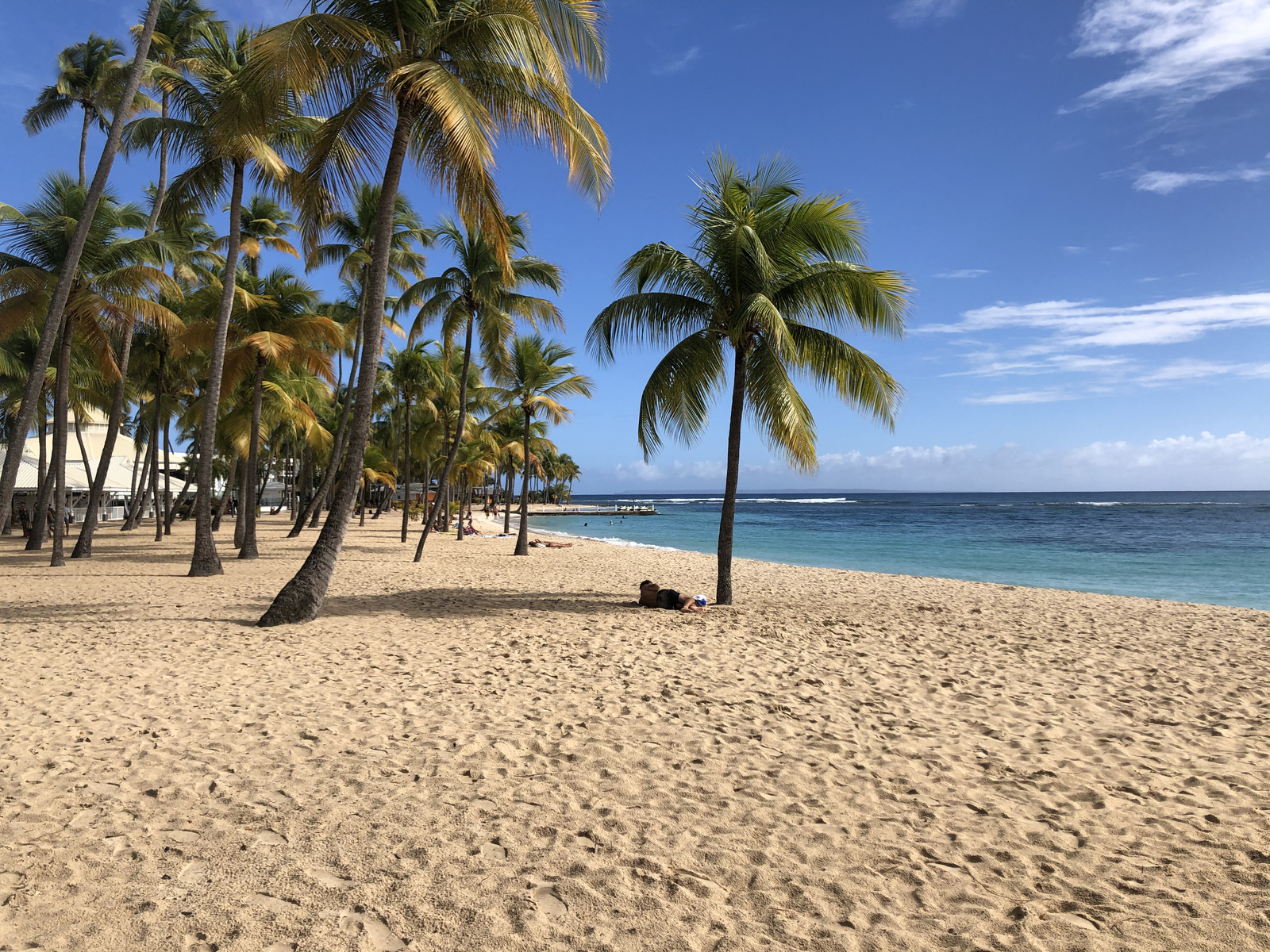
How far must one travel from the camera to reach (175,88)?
11.9 m

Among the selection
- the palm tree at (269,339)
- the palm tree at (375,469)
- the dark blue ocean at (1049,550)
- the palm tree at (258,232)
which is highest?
the palm tree at (258,232)

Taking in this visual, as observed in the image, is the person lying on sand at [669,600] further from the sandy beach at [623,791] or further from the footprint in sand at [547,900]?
the footprint in sand at [547,900]

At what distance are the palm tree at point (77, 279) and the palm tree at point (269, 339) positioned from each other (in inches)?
66.7

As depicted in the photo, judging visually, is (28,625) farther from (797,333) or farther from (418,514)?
(418,514)

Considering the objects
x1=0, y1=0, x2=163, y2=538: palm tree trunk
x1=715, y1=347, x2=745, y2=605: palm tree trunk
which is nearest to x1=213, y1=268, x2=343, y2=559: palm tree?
x1=0, y1=0, x2=163, y2=538: palm tree trunk

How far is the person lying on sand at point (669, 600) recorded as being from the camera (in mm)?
9750

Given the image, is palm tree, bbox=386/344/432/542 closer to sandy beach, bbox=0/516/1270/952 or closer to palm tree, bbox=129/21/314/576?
palm tree, bbox=129/21/314/576

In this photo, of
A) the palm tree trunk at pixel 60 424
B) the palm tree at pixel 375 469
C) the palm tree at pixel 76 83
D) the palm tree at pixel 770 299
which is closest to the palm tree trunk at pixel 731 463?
the palm tree at pixel 770 299

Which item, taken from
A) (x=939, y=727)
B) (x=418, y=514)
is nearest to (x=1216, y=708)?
(x=939, y=727)

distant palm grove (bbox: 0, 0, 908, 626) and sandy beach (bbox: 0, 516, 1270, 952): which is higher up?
distant palm grove (bbox: 0, 0, 908, 626)

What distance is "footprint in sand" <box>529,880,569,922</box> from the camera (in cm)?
261

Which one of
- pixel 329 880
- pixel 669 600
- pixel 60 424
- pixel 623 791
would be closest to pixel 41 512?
pixel 60 424

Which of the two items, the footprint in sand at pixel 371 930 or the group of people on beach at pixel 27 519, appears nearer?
the footprint in sand at pixel 371 930

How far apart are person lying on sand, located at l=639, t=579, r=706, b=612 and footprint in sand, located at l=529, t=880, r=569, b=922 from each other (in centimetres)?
697
